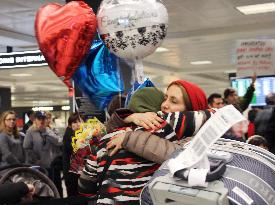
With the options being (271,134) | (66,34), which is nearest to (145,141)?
(66,34)

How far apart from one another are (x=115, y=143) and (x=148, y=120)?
0.48 ft

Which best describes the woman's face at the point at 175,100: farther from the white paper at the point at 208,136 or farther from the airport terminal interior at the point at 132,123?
the white paper at the point at 208,136

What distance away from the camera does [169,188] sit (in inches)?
30.2

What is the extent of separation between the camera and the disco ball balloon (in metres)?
Result: 2.30

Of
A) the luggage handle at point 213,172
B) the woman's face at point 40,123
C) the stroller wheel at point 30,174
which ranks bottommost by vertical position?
the woman's face at point 40,123

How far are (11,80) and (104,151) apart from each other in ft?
49.6

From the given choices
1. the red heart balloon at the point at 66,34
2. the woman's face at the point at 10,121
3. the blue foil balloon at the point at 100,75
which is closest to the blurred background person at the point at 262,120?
the blue foil balloon at the point at 100,75

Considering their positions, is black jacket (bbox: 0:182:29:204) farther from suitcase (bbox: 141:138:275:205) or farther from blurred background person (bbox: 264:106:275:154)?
blurred background person (bbox: 264:106:275:154)

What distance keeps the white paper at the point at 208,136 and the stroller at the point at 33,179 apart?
169cm

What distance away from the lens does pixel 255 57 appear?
546 cm

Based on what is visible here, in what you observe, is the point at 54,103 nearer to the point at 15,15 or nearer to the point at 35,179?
the point at 15,15

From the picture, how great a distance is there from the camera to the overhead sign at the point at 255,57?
213 inches

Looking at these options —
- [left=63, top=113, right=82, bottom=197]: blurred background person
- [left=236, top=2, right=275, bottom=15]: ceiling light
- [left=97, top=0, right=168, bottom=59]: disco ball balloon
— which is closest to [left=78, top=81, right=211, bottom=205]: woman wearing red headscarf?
[left=97, top=0, right=168, bottom=59]: disco ball balloon

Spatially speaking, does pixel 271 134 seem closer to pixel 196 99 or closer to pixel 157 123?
pixel 196 99
